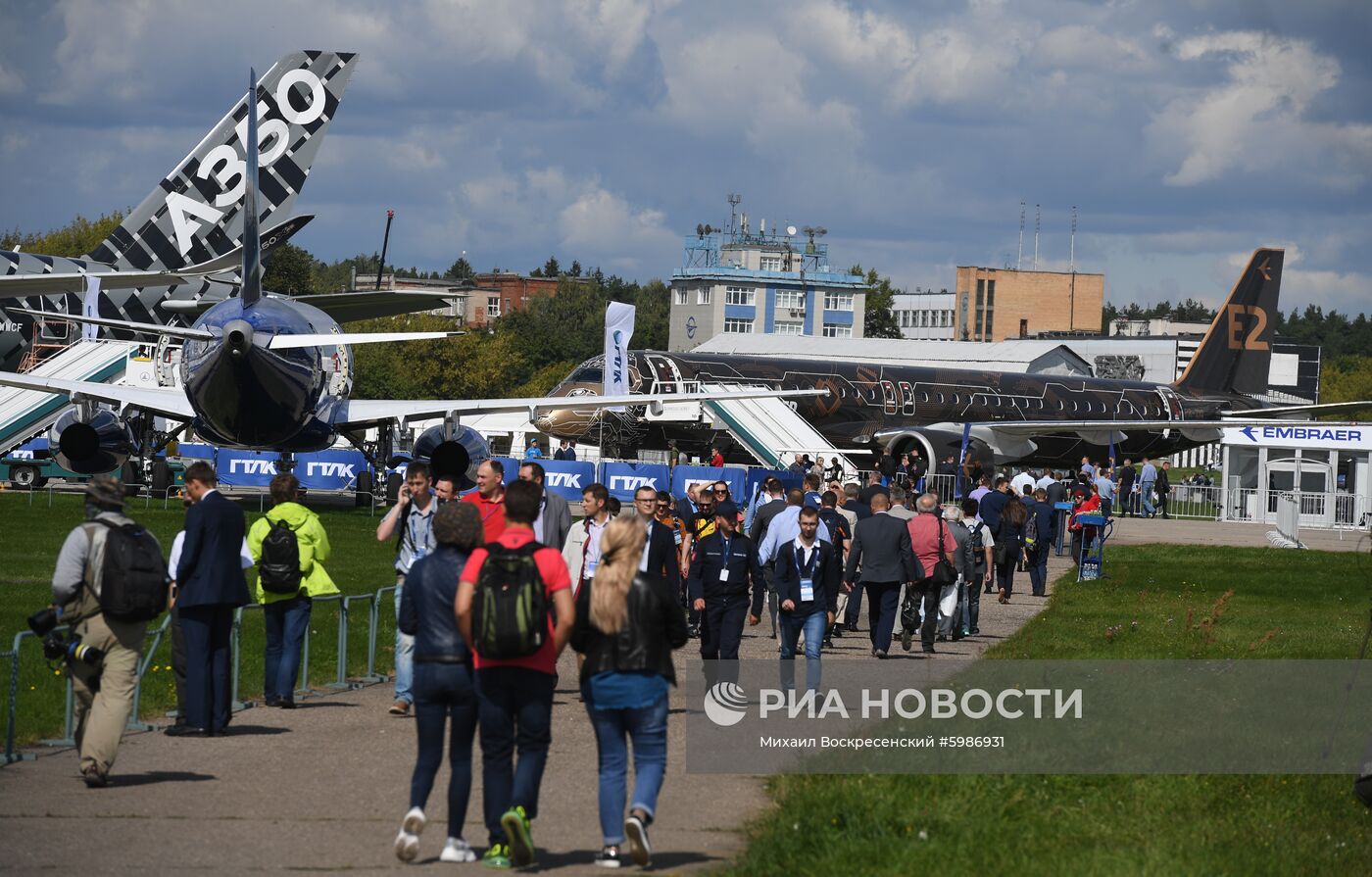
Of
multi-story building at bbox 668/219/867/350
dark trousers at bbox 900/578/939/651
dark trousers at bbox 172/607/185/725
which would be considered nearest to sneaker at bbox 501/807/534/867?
dark trousers at bbox 172/607/185/725

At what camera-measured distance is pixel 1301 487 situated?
4728 cm

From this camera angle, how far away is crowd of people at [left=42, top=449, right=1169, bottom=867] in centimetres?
844

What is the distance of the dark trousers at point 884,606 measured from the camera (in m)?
16.8

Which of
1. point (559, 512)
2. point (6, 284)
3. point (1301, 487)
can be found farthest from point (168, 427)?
point (559, 512)

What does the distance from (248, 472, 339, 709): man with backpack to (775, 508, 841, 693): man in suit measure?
387cm

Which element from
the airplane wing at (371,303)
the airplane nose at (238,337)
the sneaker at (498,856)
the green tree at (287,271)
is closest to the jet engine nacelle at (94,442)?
the airplane nose at (238,337)

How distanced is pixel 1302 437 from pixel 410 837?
41.0 m

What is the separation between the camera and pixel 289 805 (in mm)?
9688

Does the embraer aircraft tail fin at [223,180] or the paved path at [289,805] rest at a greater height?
the embraer aircraft tail fin at [223,180]

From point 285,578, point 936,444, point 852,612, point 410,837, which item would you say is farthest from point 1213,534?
point 410,837

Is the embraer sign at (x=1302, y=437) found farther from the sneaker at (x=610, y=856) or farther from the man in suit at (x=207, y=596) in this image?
the sneaker at (x=610, y=856)

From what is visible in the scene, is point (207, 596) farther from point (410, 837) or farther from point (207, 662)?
point (410, 837)

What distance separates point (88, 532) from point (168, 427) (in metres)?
38.9

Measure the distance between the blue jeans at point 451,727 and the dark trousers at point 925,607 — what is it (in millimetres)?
9635
